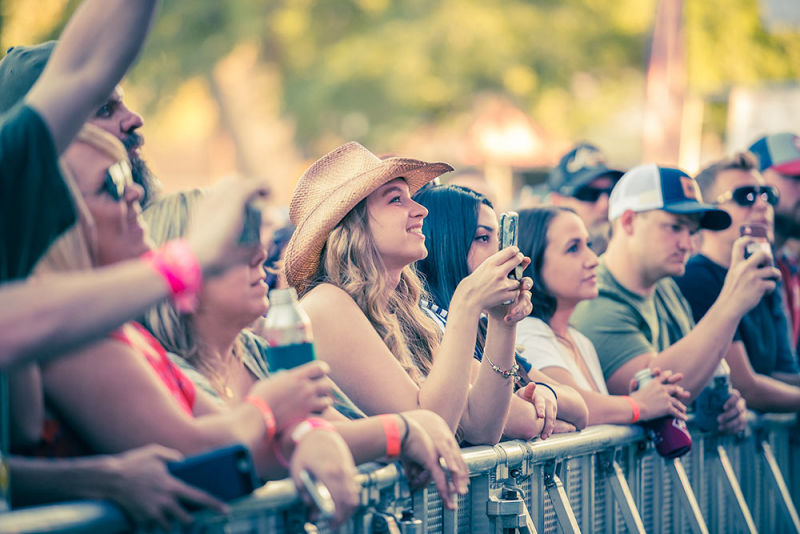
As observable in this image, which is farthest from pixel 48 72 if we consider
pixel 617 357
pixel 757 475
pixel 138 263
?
pixel 757 475

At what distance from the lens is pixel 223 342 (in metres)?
2.96

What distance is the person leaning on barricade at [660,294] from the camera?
187 inches

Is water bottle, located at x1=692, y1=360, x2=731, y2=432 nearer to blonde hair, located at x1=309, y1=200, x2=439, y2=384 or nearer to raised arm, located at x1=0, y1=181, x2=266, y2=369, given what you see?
blonde hair, located at x1=309, y1=200, x2=439, y2=384

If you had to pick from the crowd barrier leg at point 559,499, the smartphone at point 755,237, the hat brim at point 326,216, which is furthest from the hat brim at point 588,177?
the crowd barrier leg at point 559,499

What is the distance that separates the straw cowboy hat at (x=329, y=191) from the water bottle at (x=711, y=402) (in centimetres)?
171

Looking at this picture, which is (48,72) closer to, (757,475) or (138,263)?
(138,263)

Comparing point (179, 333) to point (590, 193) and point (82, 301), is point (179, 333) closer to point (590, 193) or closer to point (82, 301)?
point (82, 301)

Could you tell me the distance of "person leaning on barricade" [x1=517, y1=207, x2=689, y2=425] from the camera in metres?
4.35

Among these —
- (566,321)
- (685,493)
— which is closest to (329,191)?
(566,321)

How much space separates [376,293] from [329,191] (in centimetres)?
49

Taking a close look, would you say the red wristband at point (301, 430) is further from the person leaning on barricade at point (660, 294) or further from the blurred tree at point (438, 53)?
the blurred tree at point (438, 53)

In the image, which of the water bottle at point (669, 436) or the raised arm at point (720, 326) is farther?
the raised arm at point (720, 326)

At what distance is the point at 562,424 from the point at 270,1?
63.5 feet

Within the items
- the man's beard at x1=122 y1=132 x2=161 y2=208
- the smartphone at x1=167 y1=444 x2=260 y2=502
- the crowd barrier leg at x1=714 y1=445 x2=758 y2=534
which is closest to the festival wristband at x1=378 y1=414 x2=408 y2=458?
the smartphone at x1=167 y1=444 x2=260 y2=502
